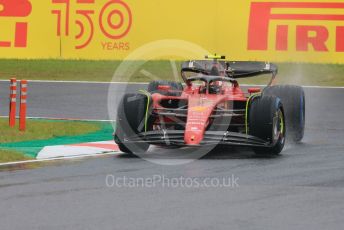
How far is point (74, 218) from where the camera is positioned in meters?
9.11

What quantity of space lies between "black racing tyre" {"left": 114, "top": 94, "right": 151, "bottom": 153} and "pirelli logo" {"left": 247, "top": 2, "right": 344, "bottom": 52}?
11.7 meters

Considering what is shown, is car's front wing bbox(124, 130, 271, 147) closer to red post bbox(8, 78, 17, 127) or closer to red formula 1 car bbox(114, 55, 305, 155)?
red formula 1 car bbox(114, 55, 305, 155)

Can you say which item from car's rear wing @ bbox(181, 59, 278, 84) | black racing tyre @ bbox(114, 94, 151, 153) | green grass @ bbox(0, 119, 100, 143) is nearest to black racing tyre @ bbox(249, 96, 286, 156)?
black racing tyre @ bbox(114, 94, 151, 153)

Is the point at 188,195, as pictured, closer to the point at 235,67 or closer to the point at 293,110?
the point at 293,110

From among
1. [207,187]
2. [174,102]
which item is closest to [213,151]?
[174,102]

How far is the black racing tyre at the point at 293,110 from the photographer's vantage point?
1565cm

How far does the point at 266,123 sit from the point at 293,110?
6.66ft

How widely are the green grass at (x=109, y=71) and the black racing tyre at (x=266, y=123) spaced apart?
10704mm

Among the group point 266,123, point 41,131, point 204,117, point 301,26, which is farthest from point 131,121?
point 301,26

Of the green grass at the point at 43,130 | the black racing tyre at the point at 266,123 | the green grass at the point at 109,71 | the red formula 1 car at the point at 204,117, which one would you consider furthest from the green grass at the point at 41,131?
the green grass at the point at 109,71

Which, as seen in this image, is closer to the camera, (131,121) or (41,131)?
(131,121)

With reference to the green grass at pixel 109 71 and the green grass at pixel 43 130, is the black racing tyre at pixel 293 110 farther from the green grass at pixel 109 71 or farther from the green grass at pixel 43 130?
the green grass at pixel 109 71

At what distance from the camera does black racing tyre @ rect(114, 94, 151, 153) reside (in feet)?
45.8

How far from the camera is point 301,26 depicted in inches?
992
